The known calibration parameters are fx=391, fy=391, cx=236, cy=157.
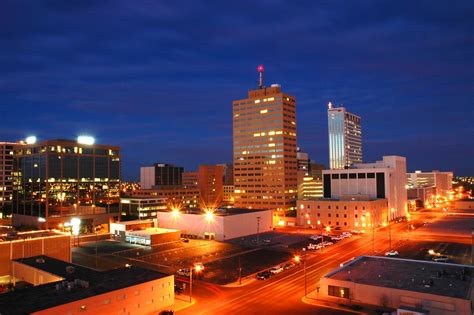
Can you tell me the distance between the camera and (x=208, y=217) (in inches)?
4102

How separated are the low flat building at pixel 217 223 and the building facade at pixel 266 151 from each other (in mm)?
33467

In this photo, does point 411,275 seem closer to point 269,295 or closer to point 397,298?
point 397,298

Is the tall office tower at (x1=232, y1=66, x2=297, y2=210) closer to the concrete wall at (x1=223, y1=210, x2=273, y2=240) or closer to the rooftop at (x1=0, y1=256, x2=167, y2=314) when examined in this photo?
the concrete wall at (x1=223, y1=210, x2=273, y2=240)

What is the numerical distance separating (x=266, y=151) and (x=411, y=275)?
103 metres

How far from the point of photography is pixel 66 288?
43.0 m

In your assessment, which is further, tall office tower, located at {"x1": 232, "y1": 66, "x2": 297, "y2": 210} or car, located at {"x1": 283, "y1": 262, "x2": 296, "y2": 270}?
tall office tower, located at {"x1": 232, "y1": 66, "x2": 297, "y2": 210}

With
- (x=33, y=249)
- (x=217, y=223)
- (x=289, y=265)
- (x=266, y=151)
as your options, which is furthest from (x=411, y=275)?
(x=266, y=151)

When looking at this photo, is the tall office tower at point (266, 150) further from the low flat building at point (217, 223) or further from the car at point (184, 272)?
the car at point (184, 272)

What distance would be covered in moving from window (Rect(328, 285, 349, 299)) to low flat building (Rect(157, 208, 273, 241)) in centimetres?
5299

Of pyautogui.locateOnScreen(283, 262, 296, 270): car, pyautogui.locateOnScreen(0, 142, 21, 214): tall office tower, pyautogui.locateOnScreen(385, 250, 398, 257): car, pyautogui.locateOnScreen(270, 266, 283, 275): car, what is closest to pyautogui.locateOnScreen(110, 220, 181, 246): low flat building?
pyautogui.locateOnScreen(283, 262, 296, 270): car

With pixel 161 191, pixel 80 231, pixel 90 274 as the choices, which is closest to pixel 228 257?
pixel 90 274

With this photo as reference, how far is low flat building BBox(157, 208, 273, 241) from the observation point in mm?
102175

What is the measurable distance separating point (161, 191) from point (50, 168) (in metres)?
72.4

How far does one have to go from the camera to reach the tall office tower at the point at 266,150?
150250mm
